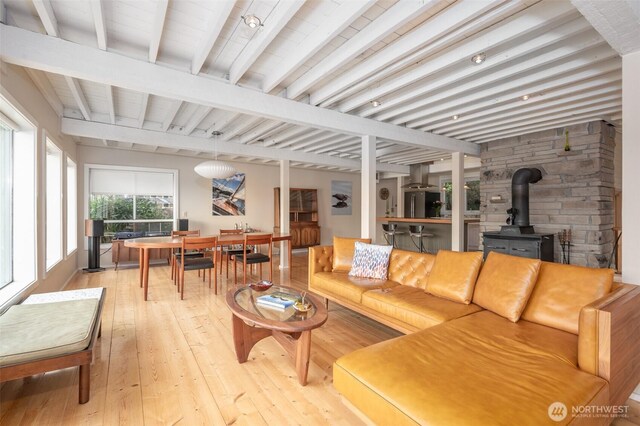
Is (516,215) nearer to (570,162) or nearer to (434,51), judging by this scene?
(570,162)

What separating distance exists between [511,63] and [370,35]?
5.25ft

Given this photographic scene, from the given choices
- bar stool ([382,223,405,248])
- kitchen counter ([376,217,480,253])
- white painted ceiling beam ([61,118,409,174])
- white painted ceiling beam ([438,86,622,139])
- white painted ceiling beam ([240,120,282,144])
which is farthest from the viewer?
bar stool ([382,223,405,248])

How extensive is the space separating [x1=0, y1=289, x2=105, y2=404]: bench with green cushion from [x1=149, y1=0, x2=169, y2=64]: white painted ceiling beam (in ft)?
7.20

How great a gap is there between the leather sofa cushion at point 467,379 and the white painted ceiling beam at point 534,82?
2.51m

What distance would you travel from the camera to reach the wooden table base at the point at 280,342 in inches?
81.5

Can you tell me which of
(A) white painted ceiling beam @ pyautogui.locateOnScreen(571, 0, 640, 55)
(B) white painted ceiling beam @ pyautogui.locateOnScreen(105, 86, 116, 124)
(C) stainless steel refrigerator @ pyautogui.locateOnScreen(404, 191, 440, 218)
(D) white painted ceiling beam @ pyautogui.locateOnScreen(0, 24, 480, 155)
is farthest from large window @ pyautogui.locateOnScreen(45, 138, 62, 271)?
(C) stainless steel refrigerator @ pyautogui.locateOnScreen(404, 191, 440, 218)

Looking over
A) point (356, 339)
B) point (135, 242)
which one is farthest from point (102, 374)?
point (135, 242)

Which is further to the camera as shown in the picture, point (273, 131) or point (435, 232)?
point (435, 232)

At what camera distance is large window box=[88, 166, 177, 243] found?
20.6ft

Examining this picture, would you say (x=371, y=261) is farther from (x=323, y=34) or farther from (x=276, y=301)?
(x=323, y=34)

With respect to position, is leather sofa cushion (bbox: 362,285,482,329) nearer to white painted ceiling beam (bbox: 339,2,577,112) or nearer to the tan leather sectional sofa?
the tan leather sectional sofa

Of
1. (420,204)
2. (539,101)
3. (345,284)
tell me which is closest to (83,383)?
(345,284)

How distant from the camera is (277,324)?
6.36ft

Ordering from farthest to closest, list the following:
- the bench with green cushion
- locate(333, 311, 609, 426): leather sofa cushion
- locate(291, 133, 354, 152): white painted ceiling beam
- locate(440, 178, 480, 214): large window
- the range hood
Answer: locate(440, 178, 480, 214): large window
the range hood
locate(291, 133, 354, 152): white painted ceiling beam
the bench with green cushion
locate(333, 311, 609, 426): leather sofa cushion
